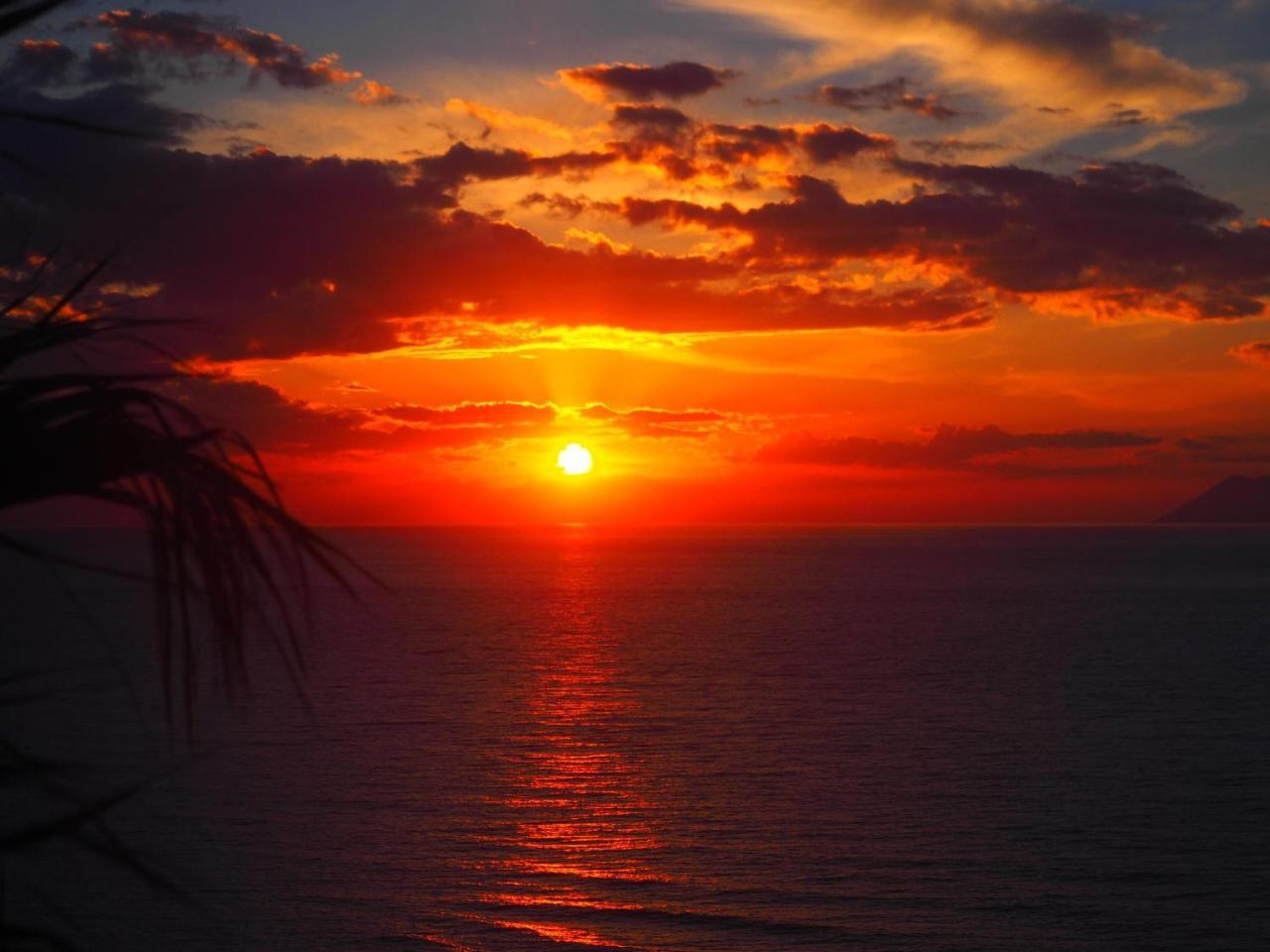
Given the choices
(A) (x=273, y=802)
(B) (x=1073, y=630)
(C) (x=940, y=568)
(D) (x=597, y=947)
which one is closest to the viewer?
(D) (x=597, y=947)

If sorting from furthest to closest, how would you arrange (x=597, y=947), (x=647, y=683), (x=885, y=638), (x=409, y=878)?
1. (x=885, y=638)
2. (x=647, y=683)
3. (x=409, y=878)
4. (x=597, y=947)

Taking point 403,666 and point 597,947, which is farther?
point 403,666

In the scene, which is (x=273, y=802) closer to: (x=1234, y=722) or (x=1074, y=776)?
(x=1074, y=776)

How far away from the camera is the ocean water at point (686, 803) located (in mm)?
27500

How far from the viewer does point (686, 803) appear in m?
36.1

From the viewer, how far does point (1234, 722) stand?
49.6 metres

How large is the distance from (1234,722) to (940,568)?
138369 mm

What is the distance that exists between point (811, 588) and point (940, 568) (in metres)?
53.3

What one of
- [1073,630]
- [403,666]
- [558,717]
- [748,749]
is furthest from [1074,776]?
[1073,630]

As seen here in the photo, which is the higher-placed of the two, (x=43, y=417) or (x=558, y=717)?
(x=43, y=417)

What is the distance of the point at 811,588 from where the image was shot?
139125 millimetres

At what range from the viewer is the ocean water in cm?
2750

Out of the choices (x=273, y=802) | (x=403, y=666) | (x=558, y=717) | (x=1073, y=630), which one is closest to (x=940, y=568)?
(x=1073, y=630)

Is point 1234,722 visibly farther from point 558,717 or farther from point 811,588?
point 811,588
